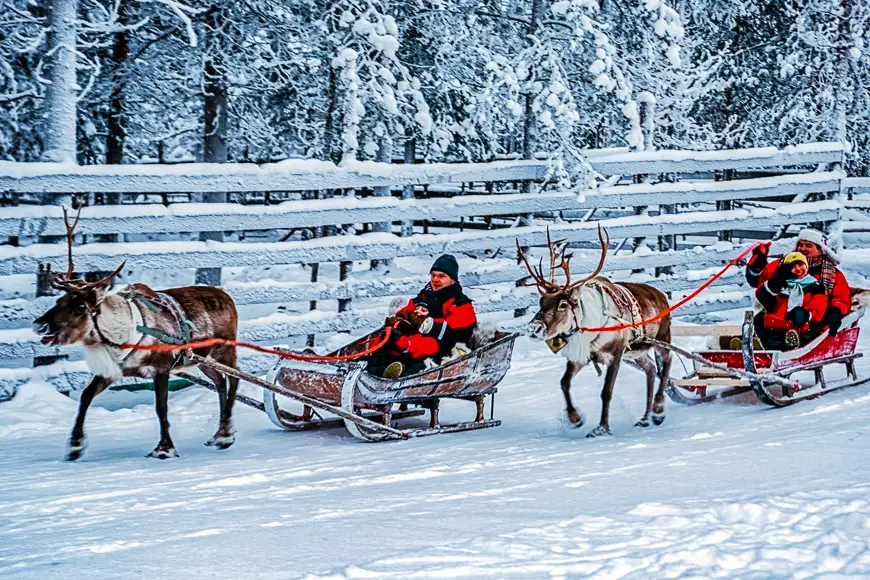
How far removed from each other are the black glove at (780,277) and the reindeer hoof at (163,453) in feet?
17.0

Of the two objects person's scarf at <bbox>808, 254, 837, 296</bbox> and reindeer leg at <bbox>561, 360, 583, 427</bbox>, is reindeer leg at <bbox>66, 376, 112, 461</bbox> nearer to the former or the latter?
reindeer leg at <bbox>561, 360, 583, 427</bbox>

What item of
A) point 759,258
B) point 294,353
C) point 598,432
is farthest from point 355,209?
point 759,258

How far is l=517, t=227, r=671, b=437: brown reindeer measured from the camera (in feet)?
26.3

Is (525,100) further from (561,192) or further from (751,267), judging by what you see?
(751,267)

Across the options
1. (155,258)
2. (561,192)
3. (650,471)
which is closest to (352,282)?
(155,258)

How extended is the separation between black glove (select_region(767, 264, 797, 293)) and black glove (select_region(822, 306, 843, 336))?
0.40m

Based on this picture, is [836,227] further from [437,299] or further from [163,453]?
[163,453]

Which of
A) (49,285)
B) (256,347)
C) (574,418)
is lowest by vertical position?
(574,418)

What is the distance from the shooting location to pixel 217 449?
26.0ft

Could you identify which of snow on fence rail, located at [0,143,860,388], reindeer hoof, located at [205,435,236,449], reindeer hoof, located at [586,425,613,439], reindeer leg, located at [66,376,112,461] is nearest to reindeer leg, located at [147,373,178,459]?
reindeer leg, located at [66,376,112,461]

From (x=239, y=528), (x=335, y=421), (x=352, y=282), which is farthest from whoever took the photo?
(x=352, y=282)

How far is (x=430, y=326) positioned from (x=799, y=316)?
317 centimetres

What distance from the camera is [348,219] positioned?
35.4 ft

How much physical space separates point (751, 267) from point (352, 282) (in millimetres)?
3707
